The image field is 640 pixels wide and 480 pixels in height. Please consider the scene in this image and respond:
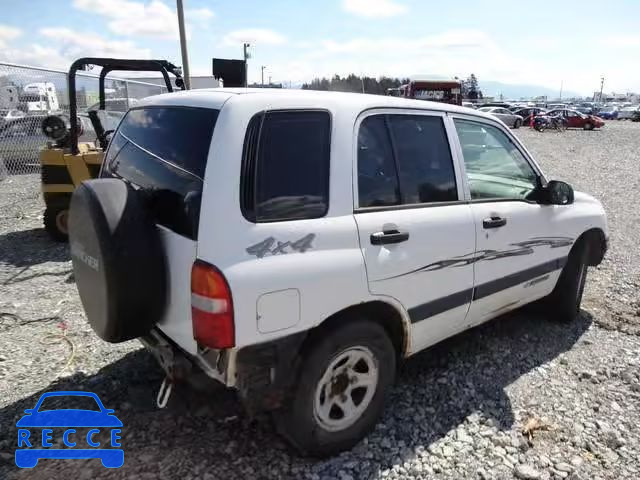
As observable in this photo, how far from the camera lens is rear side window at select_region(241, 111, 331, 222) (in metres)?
2.09

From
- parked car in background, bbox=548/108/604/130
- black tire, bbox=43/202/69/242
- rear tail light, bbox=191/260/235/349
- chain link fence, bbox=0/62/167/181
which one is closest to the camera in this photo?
rear tail light, bbox=191/260/235/349

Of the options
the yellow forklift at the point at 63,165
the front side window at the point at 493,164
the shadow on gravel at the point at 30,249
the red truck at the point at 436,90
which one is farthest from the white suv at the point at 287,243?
the red truck at the point at 436,90

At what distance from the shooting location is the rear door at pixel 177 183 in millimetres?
2092

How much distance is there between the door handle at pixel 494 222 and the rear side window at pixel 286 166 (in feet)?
4.15

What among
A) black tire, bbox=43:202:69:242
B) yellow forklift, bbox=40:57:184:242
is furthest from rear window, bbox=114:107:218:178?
black tire, bbox=43:202:69:242

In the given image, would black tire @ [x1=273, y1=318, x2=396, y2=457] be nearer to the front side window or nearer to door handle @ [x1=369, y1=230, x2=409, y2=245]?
door handle @ [x1=369, y1=230, x2=409, y2=245]

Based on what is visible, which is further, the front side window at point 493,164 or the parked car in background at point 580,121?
the parked car in background at point 580,121

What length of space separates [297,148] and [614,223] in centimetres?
769

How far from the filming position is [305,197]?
7.34ft

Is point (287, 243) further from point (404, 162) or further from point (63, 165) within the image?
point (63, 165)

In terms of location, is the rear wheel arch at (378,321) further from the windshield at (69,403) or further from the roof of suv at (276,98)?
the windshield at (69,403)

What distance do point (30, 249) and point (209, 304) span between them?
5.49m

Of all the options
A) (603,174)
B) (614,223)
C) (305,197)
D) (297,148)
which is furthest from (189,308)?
(603,174)

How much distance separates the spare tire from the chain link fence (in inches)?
330
